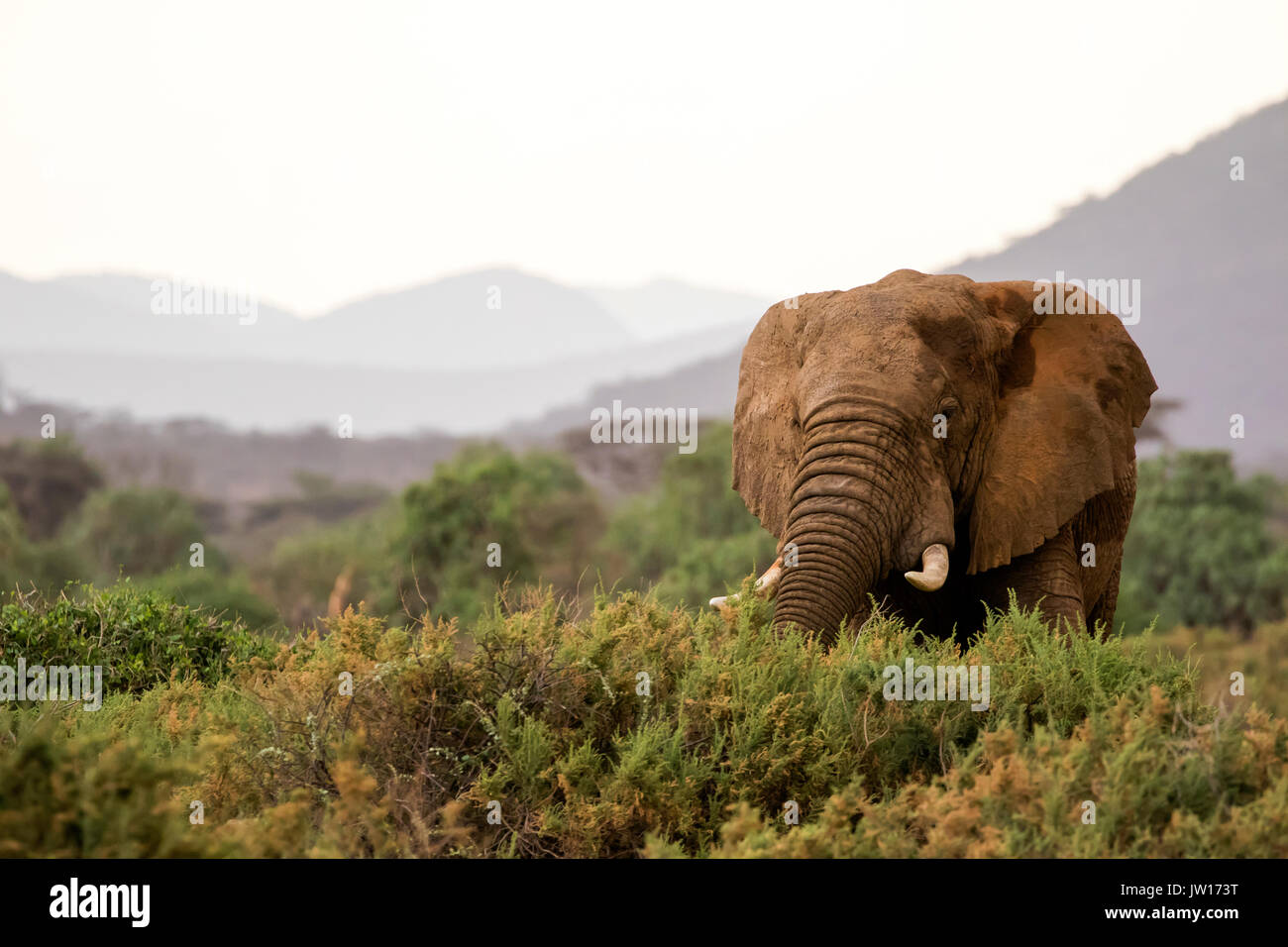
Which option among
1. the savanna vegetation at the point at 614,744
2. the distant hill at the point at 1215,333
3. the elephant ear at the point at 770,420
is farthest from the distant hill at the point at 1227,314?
the savanna vegetation at the point at 614,744

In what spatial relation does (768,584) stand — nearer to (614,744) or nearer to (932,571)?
(932,571)

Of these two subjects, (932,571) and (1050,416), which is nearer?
(932,571)

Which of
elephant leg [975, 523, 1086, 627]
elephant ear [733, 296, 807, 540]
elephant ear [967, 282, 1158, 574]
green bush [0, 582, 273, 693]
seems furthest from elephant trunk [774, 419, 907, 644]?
green bush [0, 582, 273, 693]

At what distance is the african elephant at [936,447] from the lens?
831 cm

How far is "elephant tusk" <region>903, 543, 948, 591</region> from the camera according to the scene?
26.8 ft

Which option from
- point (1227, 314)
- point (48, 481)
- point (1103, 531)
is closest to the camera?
point (1103, 531)

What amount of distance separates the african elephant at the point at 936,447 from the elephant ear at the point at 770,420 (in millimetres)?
17

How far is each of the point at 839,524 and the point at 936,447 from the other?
95 centimetres

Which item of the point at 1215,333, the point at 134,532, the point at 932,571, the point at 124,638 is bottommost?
the point at 134,532

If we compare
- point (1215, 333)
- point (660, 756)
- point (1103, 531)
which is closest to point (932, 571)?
point (660, 756)

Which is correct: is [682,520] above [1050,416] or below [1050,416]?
below

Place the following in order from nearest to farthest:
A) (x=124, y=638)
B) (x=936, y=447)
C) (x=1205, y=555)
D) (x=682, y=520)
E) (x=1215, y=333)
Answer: (x=936, y=447), (x=124, y=638), (x=1205, y=555), (x=682, y=520), (x=1215, y=333)

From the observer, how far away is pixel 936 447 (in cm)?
870

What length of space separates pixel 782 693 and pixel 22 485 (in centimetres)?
6050
